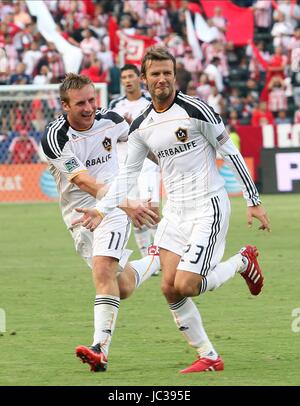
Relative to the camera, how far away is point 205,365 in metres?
8.02

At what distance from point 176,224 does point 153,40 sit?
19302 millimetres

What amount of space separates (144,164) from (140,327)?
5.09m

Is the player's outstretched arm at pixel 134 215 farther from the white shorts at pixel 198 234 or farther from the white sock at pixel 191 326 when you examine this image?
the white sock at pixel 191 326

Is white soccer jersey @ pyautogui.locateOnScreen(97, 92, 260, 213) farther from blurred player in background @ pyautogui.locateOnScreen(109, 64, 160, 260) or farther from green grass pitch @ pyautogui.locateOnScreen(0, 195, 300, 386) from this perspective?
blurred player in background @ pyautogui.locateOnScreen(109, 64, 160, 260)

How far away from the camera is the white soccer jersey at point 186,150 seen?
8.17 metres

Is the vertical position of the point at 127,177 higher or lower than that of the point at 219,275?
higher

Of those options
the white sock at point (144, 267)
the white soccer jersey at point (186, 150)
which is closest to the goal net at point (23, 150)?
the white sock at point (144, 267)

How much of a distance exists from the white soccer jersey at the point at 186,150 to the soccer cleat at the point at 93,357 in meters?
1.03

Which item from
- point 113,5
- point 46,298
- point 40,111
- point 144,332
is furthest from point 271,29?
point 144,332

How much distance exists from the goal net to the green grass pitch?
781 centimetres

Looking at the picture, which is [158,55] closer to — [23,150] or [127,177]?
[127,177]

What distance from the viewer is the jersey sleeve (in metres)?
8.30

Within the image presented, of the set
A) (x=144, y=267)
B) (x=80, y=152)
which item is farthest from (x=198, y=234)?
(x=144, y=267)

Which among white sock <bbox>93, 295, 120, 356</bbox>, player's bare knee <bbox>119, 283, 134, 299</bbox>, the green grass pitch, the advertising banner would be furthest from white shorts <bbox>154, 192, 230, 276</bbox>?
the advertising banner
